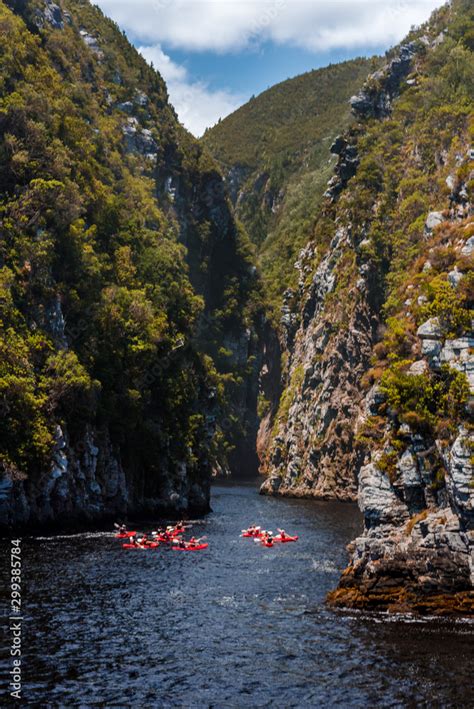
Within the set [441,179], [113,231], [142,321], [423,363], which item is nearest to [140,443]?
[142,321]

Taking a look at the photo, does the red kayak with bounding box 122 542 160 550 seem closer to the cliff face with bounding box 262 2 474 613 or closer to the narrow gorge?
the cliff face with bounding box 262 2 474 613

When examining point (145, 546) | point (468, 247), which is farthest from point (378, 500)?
point (145, 546)

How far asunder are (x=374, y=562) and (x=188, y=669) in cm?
1496

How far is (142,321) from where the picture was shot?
90062mm

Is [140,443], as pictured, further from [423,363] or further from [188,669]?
[188,669]

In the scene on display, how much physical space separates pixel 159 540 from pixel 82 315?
27436mm

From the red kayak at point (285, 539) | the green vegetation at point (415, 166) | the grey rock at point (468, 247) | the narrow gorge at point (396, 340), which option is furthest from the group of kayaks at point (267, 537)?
the grey rock at point (468, 247)

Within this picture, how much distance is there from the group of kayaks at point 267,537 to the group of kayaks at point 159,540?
5537mm

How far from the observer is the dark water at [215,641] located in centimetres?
3038

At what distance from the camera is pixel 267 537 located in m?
70.4

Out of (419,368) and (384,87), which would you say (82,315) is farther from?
(384,87)

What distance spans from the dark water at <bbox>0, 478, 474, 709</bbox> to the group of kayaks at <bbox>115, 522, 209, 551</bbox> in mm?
5823

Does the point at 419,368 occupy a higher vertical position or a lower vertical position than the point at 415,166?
lower

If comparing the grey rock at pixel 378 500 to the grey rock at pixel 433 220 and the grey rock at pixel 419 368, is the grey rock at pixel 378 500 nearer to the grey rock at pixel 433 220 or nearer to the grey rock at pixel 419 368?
the grey rock at pixel 419 368
